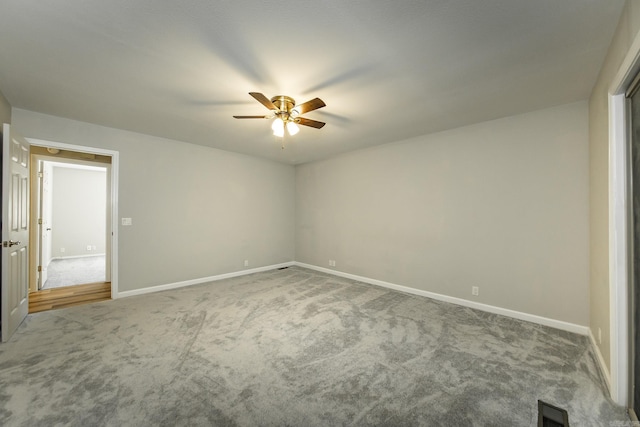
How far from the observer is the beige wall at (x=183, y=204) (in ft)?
12.4

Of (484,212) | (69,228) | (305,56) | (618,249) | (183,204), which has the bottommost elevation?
(69,228)

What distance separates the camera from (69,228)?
7000mm

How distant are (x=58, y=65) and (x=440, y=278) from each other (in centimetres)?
486

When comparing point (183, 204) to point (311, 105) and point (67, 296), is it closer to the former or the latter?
point (67, 296)

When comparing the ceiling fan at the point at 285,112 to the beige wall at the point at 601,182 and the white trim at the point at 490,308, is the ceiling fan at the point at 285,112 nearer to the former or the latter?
the beige wall at the point at 601,182

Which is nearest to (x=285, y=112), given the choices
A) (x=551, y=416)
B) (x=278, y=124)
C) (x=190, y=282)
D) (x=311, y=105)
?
(x=278, y=124)

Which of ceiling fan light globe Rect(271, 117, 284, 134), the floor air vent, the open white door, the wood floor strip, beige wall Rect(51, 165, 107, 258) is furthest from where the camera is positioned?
beige wall Rect(51, 165, 107, 258)

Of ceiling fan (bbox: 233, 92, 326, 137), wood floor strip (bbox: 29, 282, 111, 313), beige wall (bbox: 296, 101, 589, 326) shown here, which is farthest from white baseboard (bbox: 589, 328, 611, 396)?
wood floor strip (bbox: 29, 282, 111, 313)

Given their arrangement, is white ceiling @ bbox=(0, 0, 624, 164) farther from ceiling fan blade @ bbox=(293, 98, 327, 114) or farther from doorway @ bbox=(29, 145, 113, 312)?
doorway @ bbox=(29, 145, 113, 312)

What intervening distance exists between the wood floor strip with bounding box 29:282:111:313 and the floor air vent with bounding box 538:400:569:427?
5.04 metres

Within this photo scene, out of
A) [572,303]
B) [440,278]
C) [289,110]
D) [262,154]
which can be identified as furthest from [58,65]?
[572,303]

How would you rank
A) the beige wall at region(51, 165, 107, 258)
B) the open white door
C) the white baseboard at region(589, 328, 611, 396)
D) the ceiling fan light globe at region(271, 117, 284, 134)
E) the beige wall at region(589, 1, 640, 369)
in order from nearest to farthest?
the beige wall at region(589, 1, 640, 369)
the white baseboard at region(589, 328, 611, 396)
the open white door
the ceiling fan light globe at region(271, 117, 284, 134)
the beige wall at region(51, 165, 107, 258)

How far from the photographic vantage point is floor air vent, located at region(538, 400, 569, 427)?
1509 millimetres

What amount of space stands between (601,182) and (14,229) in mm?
5648
